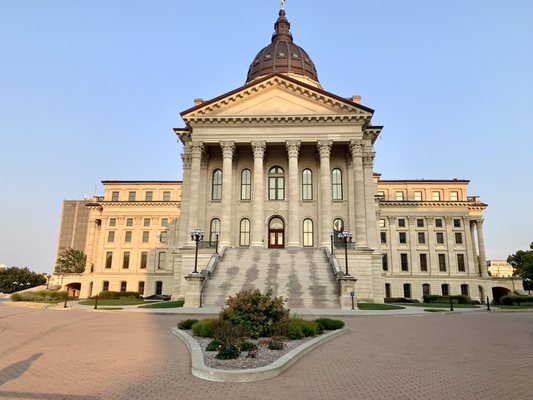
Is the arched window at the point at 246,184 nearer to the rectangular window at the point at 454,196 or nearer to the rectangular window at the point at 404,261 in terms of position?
the rectangular window at the point at 404,261

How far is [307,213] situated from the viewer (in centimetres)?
4062

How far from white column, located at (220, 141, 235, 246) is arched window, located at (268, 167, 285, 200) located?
4.70 metres

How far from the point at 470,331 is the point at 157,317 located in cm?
1505

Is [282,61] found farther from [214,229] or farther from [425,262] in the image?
[425,262]

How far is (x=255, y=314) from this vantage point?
510 inches

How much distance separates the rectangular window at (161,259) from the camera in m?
70.2

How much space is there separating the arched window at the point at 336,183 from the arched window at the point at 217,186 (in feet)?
38.5

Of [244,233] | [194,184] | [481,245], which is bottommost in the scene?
[244,233]

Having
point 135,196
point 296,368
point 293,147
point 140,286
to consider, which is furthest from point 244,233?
point 135,196

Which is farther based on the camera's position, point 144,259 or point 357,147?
point 144,259

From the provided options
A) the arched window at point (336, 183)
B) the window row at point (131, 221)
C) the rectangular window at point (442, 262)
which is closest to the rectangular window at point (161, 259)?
the window row at point (131, 221)

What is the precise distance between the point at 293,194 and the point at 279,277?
10449 mm

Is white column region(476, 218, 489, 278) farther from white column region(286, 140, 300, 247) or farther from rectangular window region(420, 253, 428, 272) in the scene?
white column region(286, 140, 300, 247)

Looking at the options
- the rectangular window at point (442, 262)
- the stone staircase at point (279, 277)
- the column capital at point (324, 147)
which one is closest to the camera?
the stone staircase at point (279, 277)
